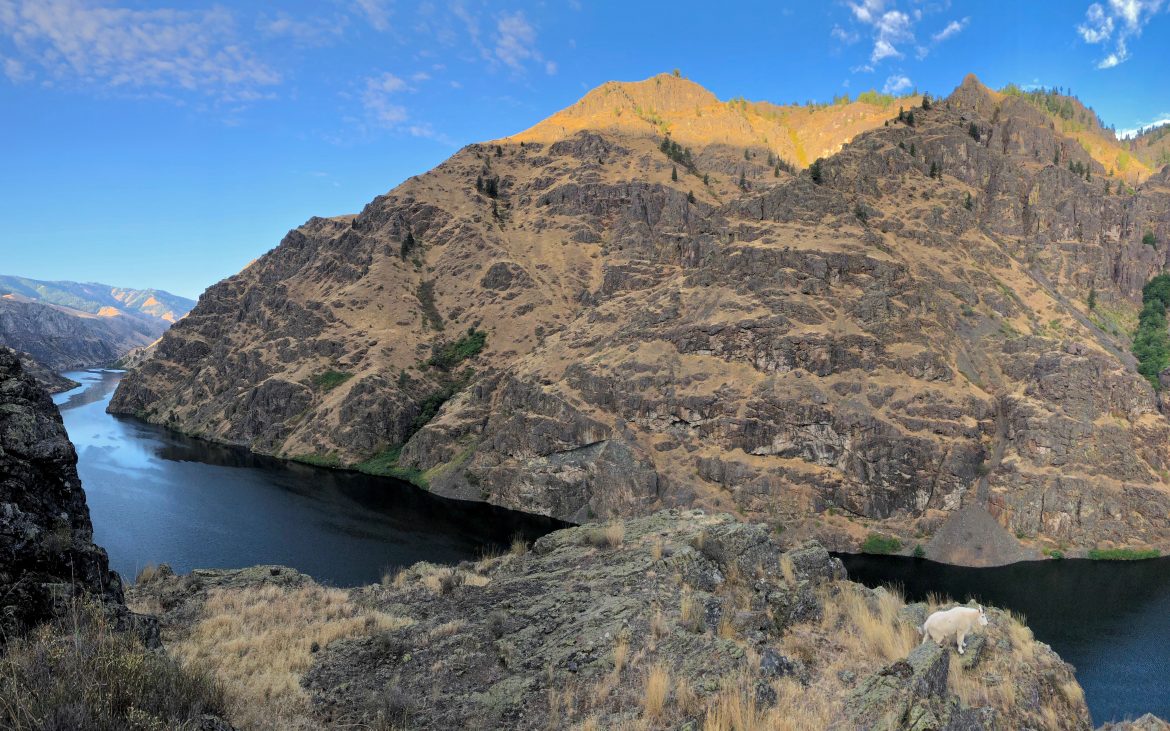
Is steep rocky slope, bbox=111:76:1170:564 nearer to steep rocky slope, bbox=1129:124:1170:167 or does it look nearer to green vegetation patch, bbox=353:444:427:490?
green vegetation patch, bbox=353:444:427:490

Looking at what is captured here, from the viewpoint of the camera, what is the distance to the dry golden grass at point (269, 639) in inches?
377

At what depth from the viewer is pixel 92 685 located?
5531mm

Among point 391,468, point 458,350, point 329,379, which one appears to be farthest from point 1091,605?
point 329,379

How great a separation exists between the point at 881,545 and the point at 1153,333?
83327 mm

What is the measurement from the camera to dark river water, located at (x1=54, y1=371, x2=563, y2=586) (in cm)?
5553

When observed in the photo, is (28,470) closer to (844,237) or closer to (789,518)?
(789,518)

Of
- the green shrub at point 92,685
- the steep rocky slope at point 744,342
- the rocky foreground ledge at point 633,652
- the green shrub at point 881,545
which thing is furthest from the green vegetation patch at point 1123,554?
the green shrub at point 92,685

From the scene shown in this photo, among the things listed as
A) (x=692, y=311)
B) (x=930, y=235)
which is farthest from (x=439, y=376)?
(x=930, y=235)

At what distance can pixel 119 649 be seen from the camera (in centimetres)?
681

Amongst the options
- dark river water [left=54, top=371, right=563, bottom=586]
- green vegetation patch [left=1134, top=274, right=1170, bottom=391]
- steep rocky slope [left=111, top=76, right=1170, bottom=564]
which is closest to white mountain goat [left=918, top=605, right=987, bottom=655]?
dark river water [left=54, top=371, right=563, bottom=586]

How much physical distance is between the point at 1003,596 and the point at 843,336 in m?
35.5

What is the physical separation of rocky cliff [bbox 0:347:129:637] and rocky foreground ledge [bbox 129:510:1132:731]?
10.0ft

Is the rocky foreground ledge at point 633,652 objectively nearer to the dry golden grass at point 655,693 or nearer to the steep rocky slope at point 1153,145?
the dry golden grass at point 655,693

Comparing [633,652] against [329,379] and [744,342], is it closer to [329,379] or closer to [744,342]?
[744,342]
